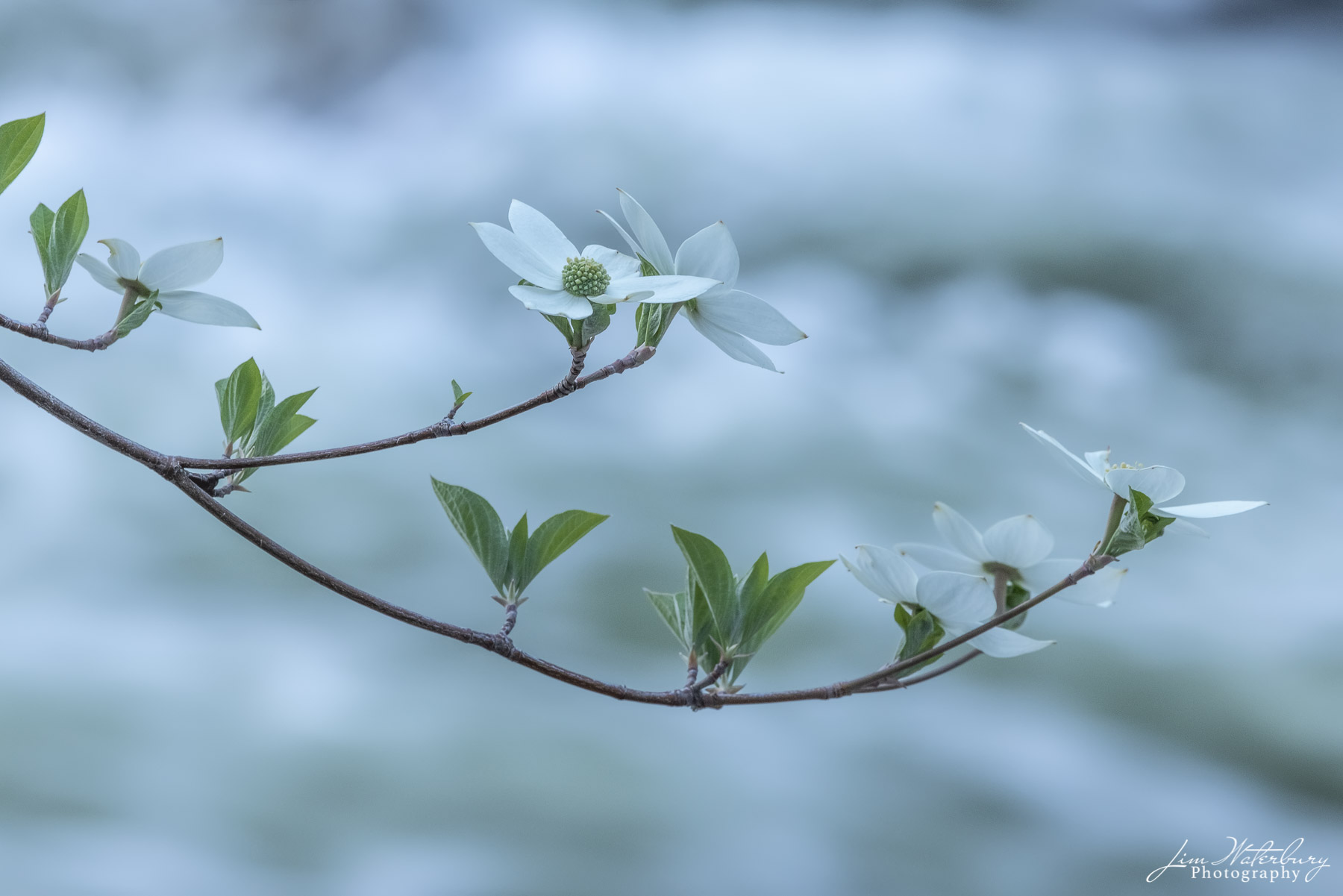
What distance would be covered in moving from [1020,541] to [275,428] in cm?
37

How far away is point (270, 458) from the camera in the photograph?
406 mm

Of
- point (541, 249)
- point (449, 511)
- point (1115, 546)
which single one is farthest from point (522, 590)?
point (1115, 546)


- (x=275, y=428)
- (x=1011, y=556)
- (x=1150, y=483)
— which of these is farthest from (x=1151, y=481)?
(x=275, y=428)

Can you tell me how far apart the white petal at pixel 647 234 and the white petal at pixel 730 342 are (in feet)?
0.07

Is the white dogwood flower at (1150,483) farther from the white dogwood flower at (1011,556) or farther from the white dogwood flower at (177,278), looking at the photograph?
the white dogwood flower at (177,278)

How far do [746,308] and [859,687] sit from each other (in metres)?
0.17

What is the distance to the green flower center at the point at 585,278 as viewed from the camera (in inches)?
14.8

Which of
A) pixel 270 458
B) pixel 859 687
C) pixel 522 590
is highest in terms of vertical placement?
pixel 270 458

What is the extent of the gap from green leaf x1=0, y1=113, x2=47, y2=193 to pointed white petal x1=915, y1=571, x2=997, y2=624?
0.42m

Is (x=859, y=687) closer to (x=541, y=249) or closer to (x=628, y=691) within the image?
(x=628, y=691)

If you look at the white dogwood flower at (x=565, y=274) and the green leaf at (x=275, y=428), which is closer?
the white dogwood flower at (x=565, y=274)

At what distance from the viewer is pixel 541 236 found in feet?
1.30

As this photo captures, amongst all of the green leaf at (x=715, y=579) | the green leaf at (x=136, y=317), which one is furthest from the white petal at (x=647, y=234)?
the green leaf at (x=136, y=317)

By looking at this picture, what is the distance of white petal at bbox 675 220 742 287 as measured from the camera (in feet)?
1.29
